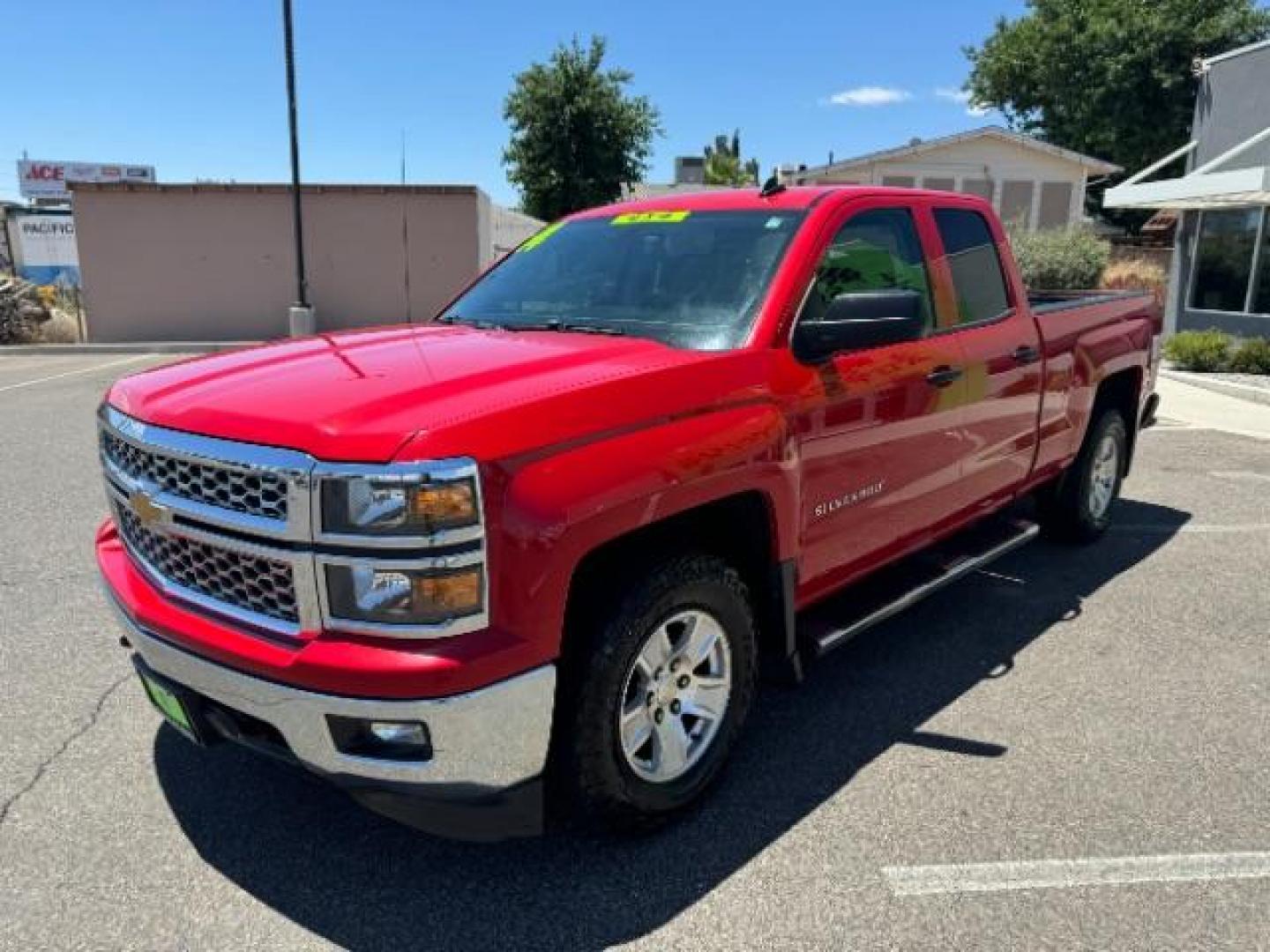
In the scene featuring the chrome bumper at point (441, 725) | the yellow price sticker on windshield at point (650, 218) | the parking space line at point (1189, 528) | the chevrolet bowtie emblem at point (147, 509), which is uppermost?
the yellow price sticker on windshield at point (650, 218)

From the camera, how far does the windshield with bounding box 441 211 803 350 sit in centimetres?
332

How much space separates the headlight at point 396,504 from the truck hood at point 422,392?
0.20ft

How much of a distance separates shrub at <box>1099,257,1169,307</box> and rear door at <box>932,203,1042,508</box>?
62.1ft

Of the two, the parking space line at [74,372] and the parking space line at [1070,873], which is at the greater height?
the parking space line at [74,372]

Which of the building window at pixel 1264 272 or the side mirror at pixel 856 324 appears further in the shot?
the building window at pixel 1264 272

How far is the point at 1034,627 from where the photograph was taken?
4660 millimetres

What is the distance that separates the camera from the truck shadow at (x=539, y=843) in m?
2.61

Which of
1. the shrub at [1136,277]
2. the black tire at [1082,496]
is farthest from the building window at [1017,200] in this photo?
the black tire at [1082,496]

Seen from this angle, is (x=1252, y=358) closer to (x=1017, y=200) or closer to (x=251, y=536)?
(x=251, y=536)

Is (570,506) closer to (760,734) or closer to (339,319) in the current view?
(760,734)

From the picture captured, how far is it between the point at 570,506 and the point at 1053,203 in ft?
102

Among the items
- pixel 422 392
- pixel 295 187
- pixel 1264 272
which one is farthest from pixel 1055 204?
pixel 422 392

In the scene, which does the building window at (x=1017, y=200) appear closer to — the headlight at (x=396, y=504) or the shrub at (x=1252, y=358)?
the shrub at (x=1252, y=358)

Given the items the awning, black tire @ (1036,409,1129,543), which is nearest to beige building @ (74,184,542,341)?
the awning
